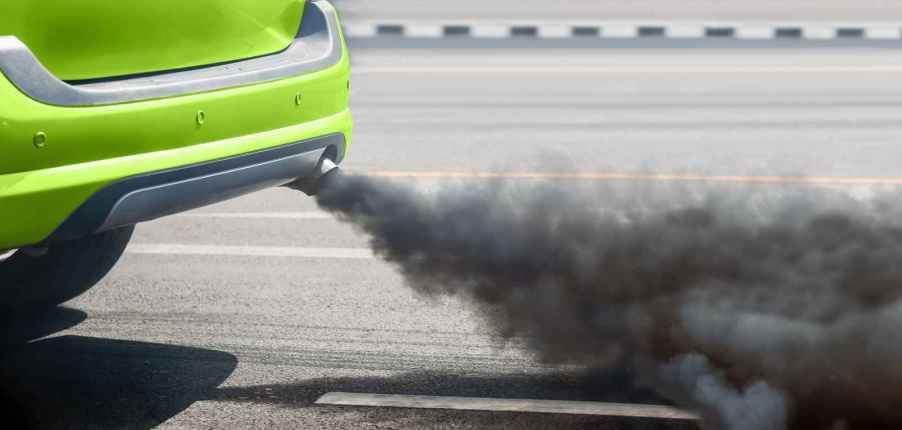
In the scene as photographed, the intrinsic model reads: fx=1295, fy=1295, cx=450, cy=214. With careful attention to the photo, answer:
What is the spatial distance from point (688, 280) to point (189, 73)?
1.76 m

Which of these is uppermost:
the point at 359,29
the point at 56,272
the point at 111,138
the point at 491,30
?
the point at 111,138

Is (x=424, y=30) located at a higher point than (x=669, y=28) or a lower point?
lower

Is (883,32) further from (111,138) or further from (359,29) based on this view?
(111,138)

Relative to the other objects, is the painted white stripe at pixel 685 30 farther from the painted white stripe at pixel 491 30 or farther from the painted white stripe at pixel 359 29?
the painted white stripe at pixel 359 29

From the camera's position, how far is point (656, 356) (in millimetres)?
4141

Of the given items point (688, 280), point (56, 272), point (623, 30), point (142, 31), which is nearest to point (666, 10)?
point (623, 30)

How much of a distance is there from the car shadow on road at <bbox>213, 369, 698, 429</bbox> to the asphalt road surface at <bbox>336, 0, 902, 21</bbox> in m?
13.6

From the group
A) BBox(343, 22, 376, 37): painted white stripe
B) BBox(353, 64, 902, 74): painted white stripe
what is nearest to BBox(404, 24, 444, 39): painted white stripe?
BBox(343, 22, 376, 37): painted white stripe

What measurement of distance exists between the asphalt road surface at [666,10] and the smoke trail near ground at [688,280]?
1259 centimetres

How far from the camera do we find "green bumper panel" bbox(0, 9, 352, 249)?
344 cm

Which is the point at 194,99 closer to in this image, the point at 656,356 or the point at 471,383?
the point at 471,383

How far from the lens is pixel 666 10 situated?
57.2 feet

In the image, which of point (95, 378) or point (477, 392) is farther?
point (95, 378)

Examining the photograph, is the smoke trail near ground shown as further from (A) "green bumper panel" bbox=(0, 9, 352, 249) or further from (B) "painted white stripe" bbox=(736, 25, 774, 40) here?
(B) "painted white stripe" bbox=(736, 25, 774, 40)
